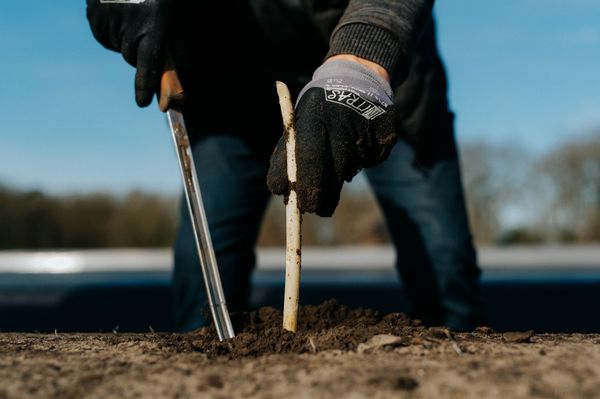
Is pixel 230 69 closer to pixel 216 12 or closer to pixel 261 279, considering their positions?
pixel 216 12

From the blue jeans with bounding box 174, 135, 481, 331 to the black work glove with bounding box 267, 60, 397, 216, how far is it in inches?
34.7

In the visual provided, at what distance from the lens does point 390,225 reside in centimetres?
218

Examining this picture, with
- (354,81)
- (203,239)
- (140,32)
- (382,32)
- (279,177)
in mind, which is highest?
(140,32)

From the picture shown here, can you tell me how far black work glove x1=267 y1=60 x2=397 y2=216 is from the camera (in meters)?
1.03

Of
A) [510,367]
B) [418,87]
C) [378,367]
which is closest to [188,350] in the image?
[378,367]

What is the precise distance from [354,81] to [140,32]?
62cm

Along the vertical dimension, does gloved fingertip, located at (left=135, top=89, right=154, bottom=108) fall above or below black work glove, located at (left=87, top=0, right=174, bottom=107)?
below

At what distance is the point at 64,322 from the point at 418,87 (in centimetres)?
324

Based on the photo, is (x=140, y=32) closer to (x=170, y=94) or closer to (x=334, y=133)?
(x=170, y=94)

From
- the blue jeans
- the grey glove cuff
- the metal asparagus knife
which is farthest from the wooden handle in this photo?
the blue jeans

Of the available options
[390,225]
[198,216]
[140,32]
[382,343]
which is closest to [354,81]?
[198,216]

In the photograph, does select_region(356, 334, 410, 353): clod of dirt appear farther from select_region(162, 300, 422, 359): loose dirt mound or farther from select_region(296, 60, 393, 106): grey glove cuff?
select_region(296, 60, 393, 106): grey glove cuff

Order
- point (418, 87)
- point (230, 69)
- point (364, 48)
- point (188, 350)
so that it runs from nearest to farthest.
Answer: point (188, 350)
point (364, 48)
point (418, 87)
point (230, 69)

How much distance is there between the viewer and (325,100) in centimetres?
110
